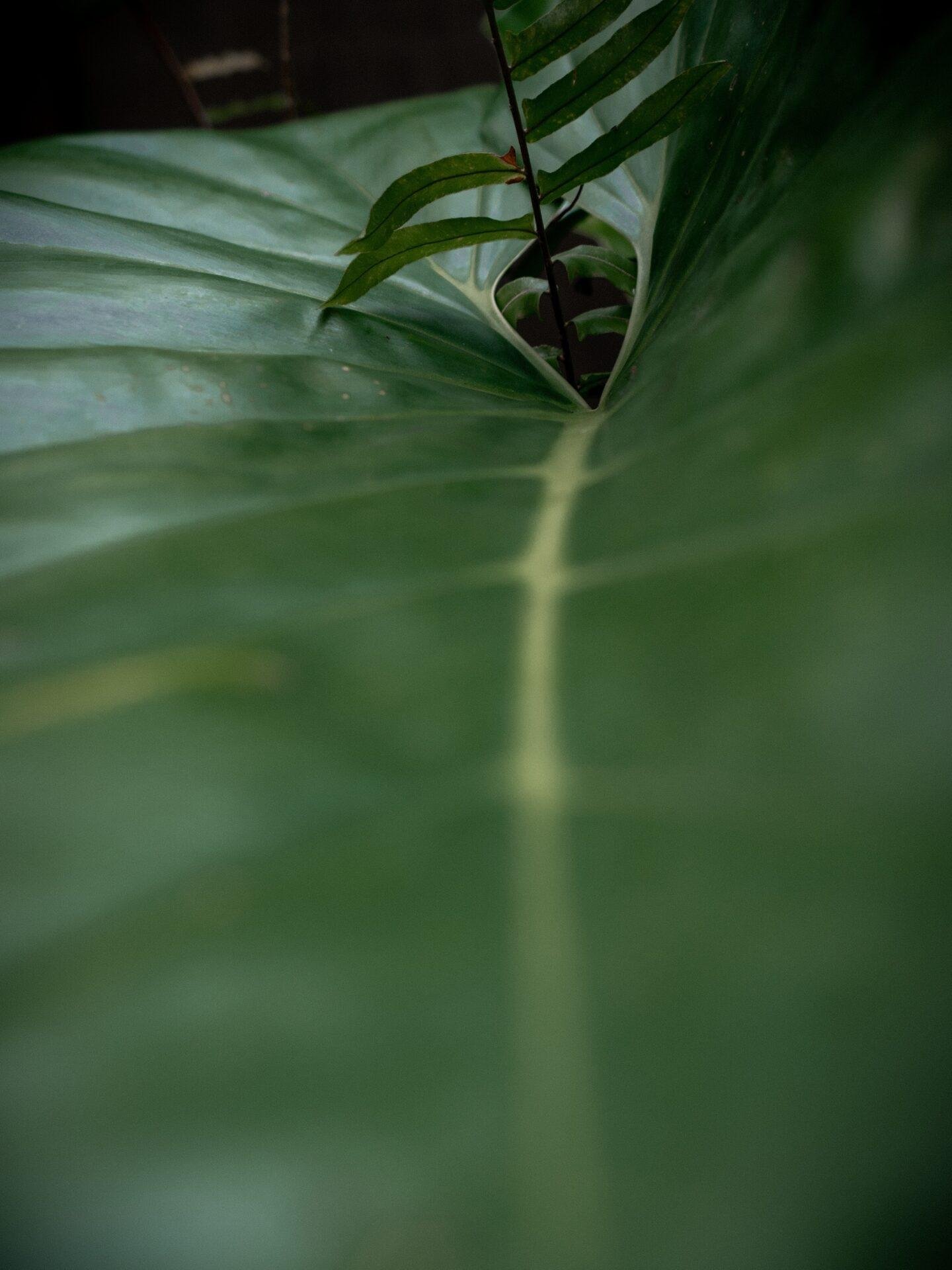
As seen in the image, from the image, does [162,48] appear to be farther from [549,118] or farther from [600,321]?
[549,118]

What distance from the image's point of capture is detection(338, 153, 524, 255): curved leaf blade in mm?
527

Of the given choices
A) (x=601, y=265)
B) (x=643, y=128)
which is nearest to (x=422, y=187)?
(x=643, y=128)

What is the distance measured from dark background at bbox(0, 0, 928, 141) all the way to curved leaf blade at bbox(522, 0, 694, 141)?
1.38 meters

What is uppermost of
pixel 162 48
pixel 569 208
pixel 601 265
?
pixel 162 48

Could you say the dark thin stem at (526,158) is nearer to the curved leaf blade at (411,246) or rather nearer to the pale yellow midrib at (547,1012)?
the curved leaf blade at (411,246)

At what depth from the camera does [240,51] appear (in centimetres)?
187

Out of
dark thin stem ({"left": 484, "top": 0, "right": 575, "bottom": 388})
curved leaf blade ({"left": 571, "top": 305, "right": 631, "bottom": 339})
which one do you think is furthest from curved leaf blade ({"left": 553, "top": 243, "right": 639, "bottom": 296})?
dark thin stem ({"left": 484, "top": 0, "right": 575, "bottom": 388})

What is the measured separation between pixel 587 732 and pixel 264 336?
417 millimetres

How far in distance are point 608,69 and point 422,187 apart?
0.42ft

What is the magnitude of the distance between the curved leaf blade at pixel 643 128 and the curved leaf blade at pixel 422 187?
0.05 m

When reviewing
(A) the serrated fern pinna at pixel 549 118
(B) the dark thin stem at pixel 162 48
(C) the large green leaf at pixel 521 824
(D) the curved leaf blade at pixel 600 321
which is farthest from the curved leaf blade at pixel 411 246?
(B) the dark thin stem at pixel 162 48

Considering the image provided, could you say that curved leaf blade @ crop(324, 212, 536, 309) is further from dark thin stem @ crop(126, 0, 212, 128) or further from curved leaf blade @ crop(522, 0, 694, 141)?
dark thin stem @ crop(126, 0, 212, 128)

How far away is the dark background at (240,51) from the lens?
5.88 feet

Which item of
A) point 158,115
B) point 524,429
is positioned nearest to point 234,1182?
point 524,429
